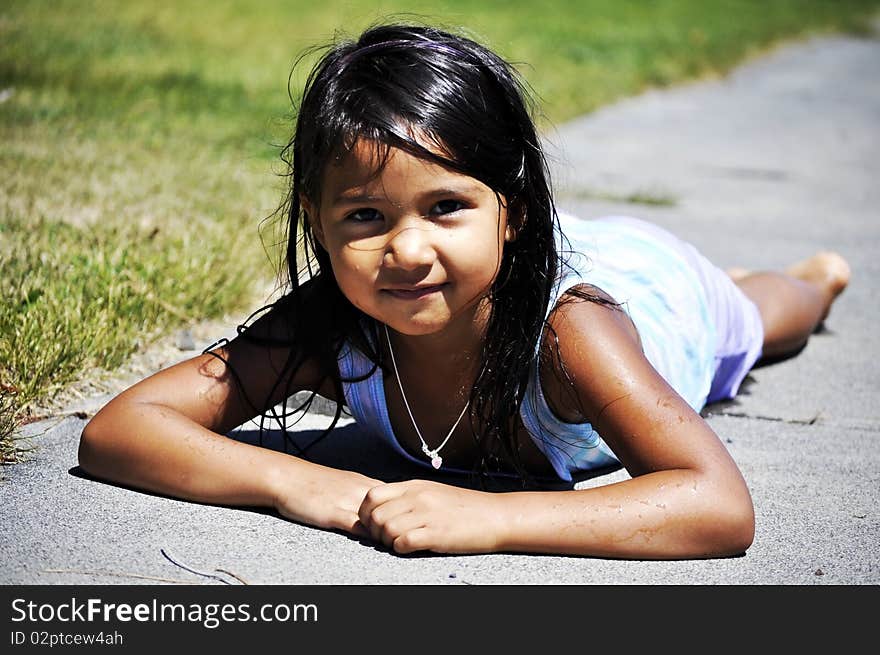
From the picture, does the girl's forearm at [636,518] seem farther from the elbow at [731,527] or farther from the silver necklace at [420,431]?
the silver necklace at [420,431]

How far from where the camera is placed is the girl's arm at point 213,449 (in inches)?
96.5

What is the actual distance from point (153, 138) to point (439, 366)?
13.2 ft

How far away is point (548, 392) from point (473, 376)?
0.18 metres

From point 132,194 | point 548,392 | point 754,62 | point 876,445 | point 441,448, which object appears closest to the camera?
point 548,392

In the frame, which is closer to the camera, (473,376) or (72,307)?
(473,376)

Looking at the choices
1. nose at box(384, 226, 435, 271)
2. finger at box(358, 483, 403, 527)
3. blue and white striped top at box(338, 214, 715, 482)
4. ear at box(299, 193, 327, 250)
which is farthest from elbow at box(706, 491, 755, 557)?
ear at box(299, 193, 327, 250)

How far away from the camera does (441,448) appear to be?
109 inches

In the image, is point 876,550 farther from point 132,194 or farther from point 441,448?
point 132,194

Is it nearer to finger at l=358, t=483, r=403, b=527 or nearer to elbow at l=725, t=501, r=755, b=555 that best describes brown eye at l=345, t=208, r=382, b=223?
finger at l=358, t=483, r=403, b=527

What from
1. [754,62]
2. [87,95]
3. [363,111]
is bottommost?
[754,62]

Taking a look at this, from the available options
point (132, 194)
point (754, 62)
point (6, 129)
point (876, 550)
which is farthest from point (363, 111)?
point (754, 62)

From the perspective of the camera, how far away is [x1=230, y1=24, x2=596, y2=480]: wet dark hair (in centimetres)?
232

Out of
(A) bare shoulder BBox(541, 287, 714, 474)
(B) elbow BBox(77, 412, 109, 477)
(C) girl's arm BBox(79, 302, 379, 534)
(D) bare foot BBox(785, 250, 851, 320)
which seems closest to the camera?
(A) bare shoulder BBox(541, 287, 714, 474)

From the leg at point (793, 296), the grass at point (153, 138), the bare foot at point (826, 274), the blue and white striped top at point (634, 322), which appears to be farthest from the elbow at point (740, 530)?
the bare foot at point (826, 274)
